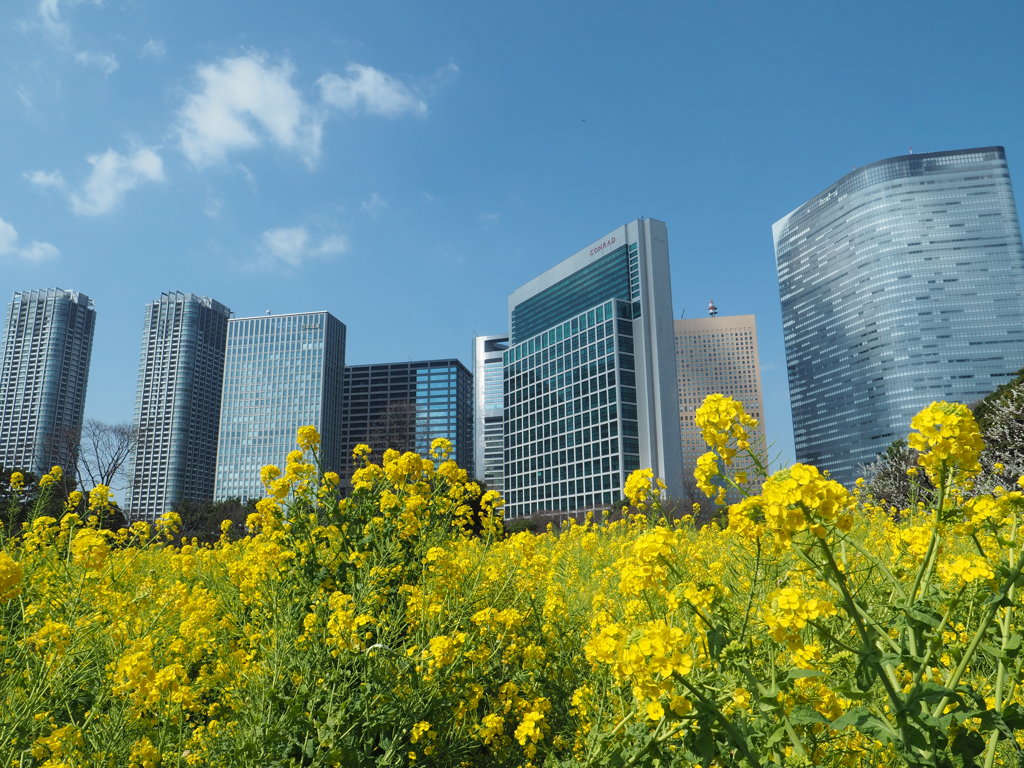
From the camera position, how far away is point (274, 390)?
108500 mm

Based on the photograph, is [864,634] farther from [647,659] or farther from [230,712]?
[230,712]

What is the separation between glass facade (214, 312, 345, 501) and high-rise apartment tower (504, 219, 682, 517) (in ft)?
150

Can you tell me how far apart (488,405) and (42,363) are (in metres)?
70.7

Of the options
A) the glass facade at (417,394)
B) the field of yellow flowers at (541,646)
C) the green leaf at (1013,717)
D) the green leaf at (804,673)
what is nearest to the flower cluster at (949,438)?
the field of yellow flowers at (541,646)

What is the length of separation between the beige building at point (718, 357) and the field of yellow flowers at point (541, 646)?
133261mm

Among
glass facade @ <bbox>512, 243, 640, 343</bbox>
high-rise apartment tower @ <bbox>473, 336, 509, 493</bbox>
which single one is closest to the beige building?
high-rise apartment tower @ <bbox>473, 336, 509, 493</bbox>

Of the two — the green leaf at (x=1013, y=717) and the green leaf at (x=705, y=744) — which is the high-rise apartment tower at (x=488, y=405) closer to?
the green leaf at (x=705, y=744)

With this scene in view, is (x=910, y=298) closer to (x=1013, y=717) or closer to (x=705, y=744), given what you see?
(x=1013, y=717)

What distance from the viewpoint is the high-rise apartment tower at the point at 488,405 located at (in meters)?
96.4

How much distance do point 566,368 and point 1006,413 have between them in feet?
195

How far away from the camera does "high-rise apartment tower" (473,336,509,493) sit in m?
96.4

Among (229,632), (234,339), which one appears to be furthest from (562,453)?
(234,339)

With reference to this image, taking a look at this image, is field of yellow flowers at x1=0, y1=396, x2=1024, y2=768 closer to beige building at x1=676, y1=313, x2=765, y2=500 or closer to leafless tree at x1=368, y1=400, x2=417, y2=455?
leafless tree at x1=368, y1=400, x2=417, y2=455

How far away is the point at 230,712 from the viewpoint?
2.73 metres
